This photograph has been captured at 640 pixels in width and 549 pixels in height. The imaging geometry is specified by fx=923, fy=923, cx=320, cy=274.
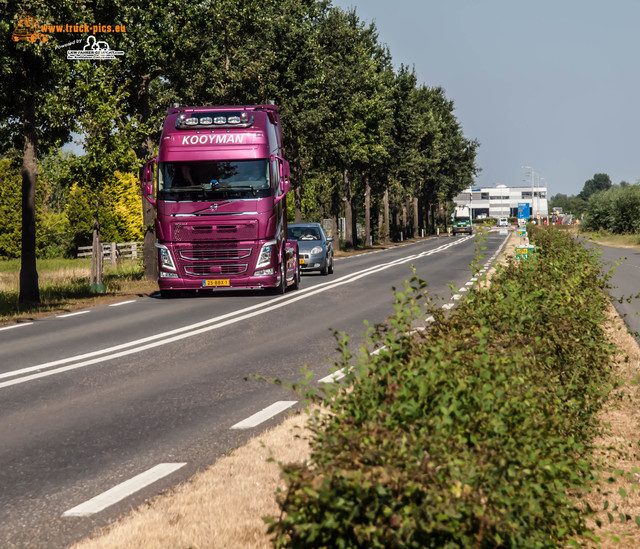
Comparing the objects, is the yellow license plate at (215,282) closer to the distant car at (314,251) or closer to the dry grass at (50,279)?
the dry grass at (50,279)

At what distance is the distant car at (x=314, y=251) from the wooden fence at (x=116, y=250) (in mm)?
15493

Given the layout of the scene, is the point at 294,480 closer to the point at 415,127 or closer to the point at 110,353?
the point at 110,353

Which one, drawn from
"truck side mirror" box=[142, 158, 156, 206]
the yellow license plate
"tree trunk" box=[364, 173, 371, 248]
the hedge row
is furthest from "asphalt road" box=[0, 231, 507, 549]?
"tree trunk" box=[364, 173, 371, 248]

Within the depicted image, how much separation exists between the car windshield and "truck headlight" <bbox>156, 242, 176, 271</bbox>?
917 centimetres

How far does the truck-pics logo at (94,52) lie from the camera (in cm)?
2570

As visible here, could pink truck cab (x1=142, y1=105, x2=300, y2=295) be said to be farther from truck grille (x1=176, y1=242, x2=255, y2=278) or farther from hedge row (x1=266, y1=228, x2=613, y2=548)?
hedge row (x1=266, y1=228, x2=613, y2=548)

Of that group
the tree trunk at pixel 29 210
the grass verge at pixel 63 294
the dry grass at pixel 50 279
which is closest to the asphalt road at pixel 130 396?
the grass verge at pixel 63 294

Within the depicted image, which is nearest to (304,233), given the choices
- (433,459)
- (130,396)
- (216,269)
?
(216,269)

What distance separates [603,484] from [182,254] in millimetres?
15901

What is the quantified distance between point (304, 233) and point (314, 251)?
1.24 m

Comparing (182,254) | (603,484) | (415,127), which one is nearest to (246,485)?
(603,484)

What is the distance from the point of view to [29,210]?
71.6ft

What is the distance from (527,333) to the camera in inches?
273

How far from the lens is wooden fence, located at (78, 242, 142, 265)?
44938 millimetres
